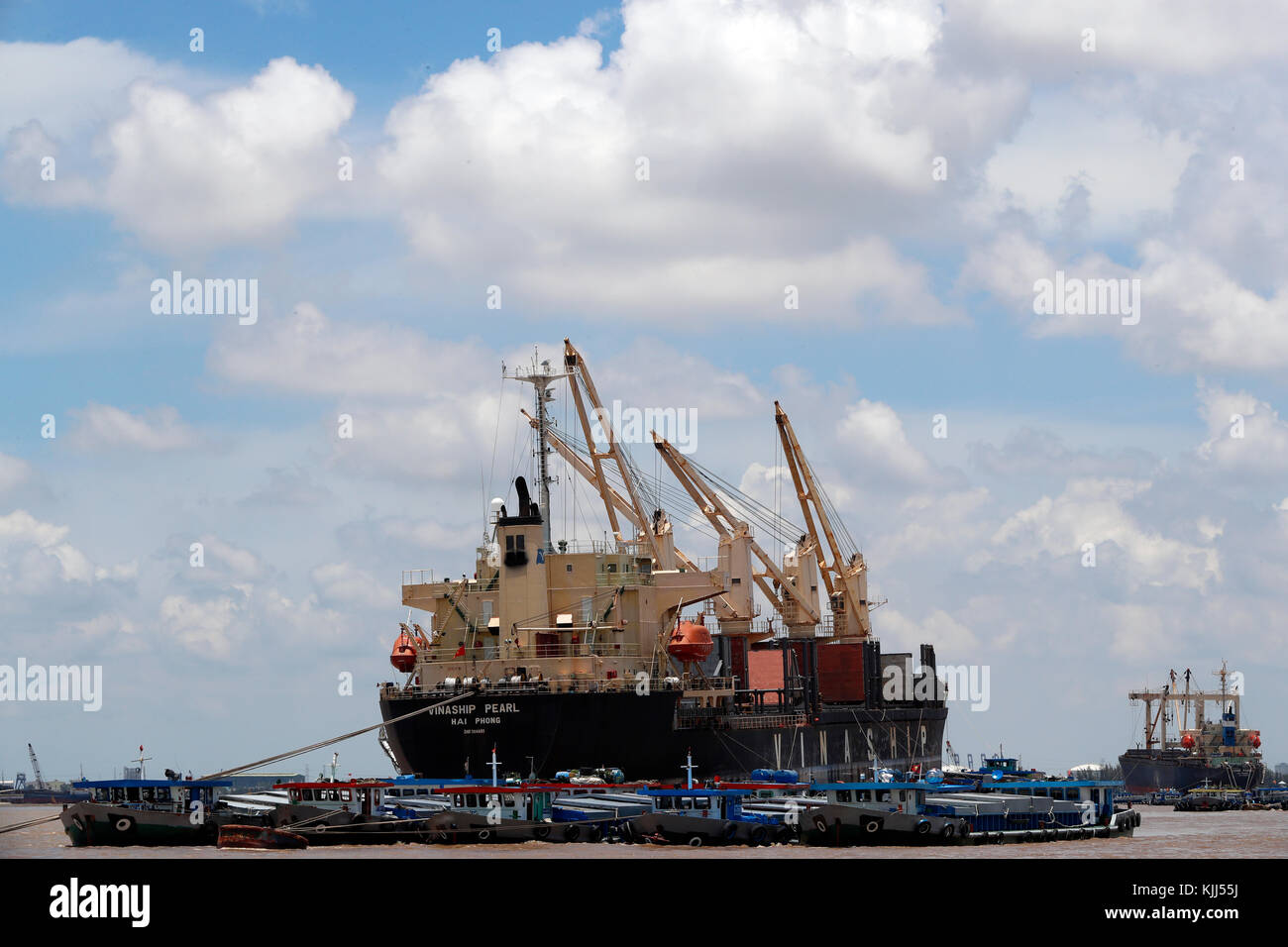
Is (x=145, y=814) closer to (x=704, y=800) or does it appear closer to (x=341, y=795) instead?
(x=341, y=795)

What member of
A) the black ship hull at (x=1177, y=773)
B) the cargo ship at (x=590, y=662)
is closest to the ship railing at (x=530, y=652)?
the cargo ship at (x=590, y=662)

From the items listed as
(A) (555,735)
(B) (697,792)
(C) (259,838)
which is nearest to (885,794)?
(B) (697,792)

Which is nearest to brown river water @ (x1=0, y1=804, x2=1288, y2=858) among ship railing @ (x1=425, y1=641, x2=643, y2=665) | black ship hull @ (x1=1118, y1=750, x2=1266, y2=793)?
ship railing @ (x1=425, y1=641, x2=643, y2=665)

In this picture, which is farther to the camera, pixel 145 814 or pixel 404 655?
pixel 404 655

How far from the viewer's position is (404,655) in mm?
92250

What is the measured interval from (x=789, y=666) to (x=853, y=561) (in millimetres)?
22561

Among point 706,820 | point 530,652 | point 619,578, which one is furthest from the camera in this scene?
point 619,578

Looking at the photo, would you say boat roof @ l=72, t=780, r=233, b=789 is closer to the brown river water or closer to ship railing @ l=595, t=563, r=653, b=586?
the brown river water

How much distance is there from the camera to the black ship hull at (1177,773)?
18488 cm

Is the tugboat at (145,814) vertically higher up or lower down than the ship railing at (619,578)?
lower down

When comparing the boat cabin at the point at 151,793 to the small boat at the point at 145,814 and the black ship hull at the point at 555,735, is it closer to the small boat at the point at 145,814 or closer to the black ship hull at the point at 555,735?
the small boat at the point at 145,814

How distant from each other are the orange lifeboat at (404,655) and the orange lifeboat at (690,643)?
1382 cm

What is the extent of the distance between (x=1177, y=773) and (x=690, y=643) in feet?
373

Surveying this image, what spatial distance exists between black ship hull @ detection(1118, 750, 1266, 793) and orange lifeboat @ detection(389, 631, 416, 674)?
117714 millimetres
